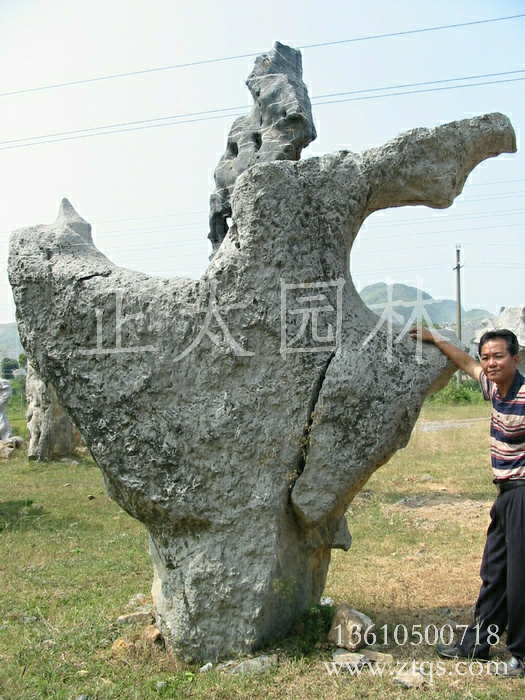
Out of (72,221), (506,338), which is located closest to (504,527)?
(506,338)

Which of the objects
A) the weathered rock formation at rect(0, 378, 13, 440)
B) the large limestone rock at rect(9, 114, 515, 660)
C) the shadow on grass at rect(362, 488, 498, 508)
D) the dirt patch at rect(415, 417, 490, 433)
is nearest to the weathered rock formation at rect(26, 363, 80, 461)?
the weathered rock formation at rect(0, 378, 13, 440)

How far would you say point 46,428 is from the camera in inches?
434

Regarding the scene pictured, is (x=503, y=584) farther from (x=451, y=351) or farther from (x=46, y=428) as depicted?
(x=46, y=428)

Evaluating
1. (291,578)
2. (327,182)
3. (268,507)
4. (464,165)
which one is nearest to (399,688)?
(291,578)

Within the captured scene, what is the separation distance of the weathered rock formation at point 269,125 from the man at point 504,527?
11.2 feet

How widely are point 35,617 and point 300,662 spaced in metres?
1.96

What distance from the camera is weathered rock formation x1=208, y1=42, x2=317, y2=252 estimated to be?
5875mm

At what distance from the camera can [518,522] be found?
2.98 metres

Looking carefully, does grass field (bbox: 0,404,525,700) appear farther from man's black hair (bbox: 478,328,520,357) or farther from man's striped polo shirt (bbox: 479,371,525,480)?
man's black hair (bbox: 478,328,520,357)

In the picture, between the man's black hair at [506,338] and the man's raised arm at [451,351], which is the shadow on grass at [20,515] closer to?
the man's raised arm at [451,351]

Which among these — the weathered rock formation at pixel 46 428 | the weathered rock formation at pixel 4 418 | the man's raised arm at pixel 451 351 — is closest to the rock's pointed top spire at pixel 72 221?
the man's raised arm at pixel 451 351

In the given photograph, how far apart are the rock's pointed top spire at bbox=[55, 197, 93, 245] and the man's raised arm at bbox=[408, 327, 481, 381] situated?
6.61 feet

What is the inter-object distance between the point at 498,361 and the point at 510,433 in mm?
351

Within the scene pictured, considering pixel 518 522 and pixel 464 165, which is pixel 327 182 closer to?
pixel 464 165
